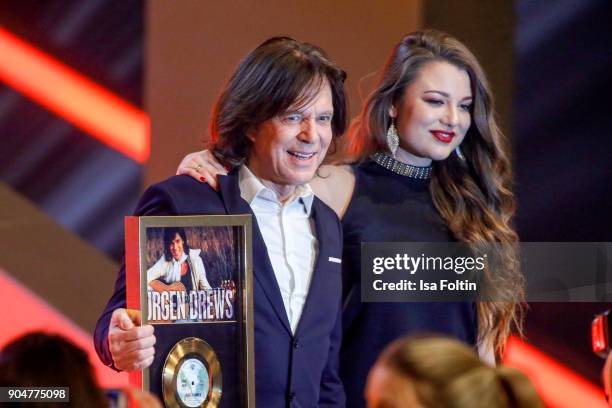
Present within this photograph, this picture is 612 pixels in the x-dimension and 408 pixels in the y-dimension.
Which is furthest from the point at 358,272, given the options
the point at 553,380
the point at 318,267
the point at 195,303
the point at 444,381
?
the point at 444,381

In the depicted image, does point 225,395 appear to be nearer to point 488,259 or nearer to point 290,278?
point 290,278

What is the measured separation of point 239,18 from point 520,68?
107 cm

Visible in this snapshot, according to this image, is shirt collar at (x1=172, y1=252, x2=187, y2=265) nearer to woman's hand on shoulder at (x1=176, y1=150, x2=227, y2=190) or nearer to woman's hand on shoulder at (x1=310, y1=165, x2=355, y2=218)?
woman's hand on shoulder at (x1=176, y1=150, x2=227, y2=190)

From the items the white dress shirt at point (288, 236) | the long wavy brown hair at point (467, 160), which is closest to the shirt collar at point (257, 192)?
the white dress shirt at point (288, 236)

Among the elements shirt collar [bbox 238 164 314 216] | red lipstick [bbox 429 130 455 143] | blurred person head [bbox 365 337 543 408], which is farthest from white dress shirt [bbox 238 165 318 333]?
blurred person head [bbox 365 337 543 408]

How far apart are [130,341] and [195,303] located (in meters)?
0.19

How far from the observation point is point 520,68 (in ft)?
13.9

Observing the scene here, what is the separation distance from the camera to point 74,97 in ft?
12.8

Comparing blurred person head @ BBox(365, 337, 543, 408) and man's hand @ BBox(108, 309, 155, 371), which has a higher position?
man's hand @ BBox(108, 309, 155, 371)

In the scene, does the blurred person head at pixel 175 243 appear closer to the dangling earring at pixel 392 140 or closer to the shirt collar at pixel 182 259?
the shirt collar at pixel 182 259

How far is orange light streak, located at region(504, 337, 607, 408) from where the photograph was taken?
13.9 feet

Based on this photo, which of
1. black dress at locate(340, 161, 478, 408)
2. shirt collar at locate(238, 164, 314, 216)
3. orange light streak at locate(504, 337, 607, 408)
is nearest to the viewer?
shirt collar at locate(238, 164, 314, 216)

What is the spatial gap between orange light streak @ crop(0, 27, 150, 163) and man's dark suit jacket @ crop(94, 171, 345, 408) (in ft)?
3.86

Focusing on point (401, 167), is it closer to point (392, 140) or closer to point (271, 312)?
point (392, 140)
